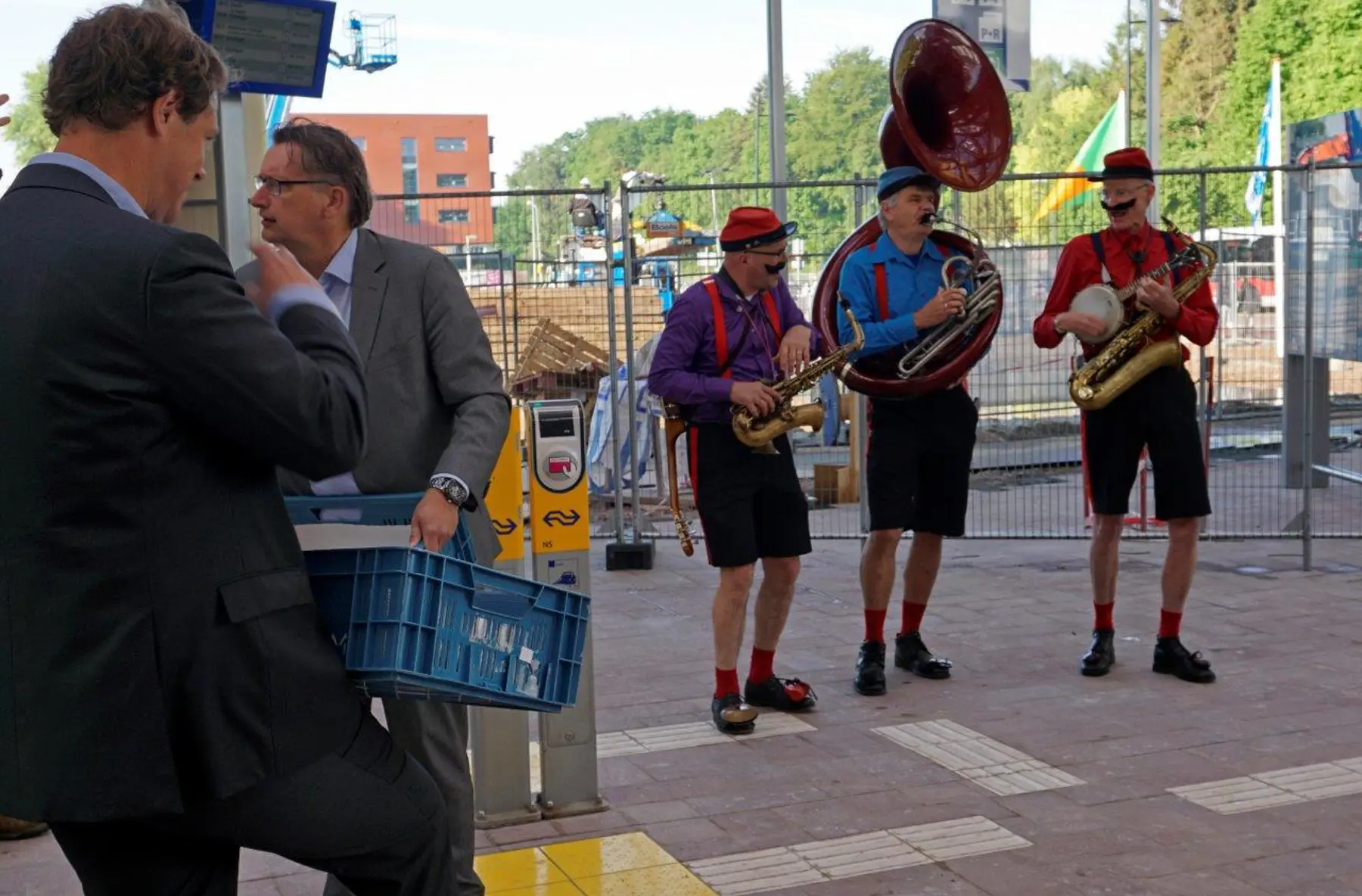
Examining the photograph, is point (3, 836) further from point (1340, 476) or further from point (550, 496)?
point (1340, 476)

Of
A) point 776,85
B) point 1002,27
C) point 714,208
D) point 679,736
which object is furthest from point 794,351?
point 776,85

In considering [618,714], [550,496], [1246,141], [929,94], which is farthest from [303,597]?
[1246,141]

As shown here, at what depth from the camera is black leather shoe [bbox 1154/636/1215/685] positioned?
6.68 m

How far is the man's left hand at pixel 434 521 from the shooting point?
3270 mm

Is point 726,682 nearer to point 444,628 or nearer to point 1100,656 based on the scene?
point 1100,656

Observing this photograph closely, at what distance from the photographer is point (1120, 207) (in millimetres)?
6730

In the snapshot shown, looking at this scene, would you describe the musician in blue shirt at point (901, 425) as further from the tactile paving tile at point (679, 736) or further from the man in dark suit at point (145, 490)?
the man in dark suit at point (145, 490)

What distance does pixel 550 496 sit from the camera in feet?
16.6

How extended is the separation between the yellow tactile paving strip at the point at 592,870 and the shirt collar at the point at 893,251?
9.59 ft

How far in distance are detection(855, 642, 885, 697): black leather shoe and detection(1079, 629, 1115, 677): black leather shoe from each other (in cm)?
94

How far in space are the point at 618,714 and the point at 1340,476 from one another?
6034mm

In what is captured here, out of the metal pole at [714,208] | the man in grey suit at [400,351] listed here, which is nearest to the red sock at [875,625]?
the man in grey suit at [400,351]

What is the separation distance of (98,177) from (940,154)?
5225 mm

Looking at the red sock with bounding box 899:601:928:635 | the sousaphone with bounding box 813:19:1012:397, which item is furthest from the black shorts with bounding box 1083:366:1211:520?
the red sock with bounding box 899:601:928:635
